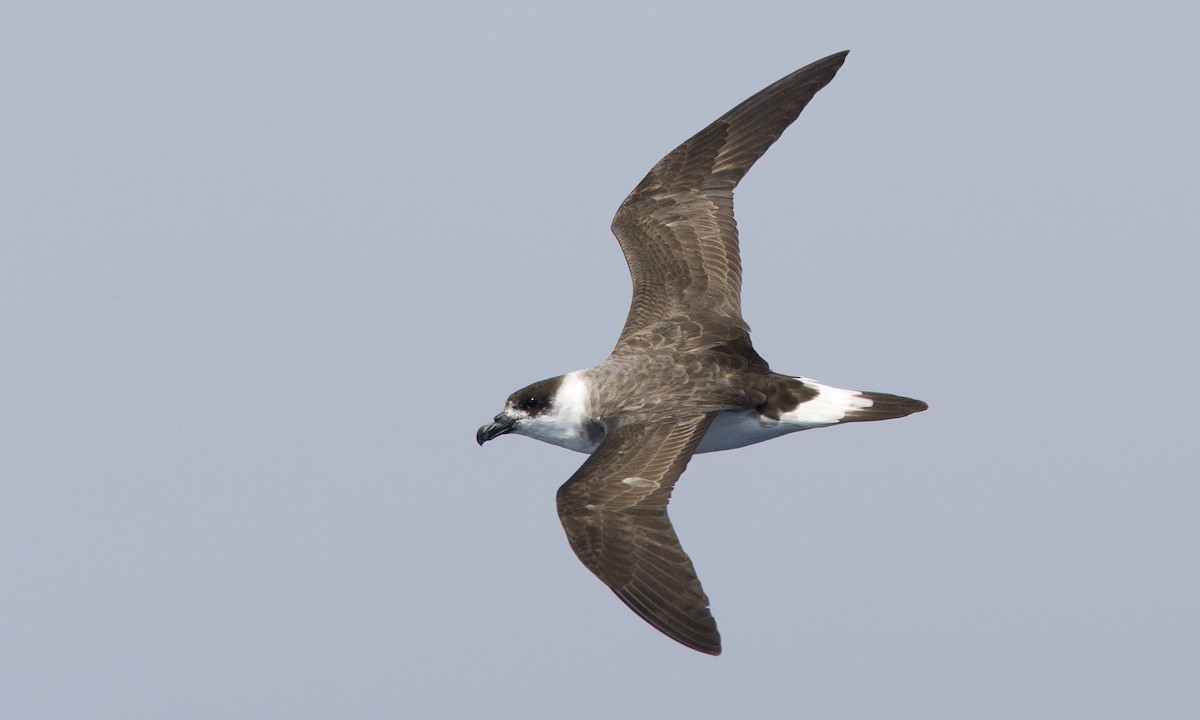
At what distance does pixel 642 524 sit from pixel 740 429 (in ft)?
6.68

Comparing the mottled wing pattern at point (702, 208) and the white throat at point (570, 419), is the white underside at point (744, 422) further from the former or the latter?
the mottled wing pattern at point (702, 208)

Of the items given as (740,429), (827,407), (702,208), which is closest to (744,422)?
(740,429)

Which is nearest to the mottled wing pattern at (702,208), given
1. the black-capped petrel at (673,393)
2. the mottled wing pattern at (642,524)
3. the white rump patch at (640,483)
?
the black-capped petrel at (673,393)

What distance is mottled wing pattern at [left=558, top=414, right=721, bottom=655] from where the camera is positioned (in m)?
10.2

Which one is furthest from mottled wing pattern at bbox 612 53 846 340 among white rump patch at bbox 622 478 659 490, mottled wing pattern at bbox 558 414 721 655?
white rump patch at bbox 622 478 659 490

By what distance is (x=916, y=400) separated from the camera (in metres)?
12.4

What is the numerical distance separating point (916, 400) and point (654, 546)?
9.75ft

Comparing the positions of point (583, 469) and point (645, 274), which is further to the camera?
point (645, 274)

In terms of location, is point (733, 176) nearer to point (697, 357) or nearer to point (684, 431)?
point (697, 357)

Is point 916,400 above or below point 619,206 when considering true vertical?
below

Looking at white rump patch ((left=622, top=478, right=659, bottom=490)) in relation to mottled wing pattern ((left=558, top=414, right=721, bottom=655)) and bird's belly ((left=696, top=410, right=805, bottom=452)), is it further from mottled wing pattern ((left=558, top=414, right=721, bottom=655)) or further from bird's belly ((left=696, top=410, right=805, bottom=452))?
bird's belly ((left=696, top=410, right=805, bottom=452))

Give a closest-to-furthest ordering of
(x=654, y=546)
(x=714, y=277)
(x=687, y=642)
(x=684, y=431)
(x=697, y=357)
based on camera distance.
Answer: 1. (x=687, y=642)
2. (x=654, y=546)
3. (x=684, y=431)
4. (x=697, y=357)
5. (x=714, y=277)

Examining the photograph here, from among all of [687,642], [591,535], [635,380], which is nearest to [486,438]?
[635,380]

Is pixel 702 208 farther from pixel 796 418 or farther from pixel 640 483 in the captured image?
pixel 640 483
